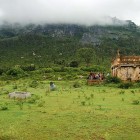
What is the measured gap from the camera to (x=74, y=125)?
1695 centimetres

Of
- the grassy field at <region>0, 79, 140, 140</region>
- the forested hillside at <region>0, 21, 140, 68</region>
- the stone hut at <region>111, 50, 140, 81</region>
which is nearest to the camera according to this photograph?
the grassy field at <region>0, 79, 140, 140</region>

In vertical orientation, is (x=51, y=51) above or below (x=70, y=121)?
below

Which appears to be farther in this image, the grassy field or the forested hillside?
the forested hillside

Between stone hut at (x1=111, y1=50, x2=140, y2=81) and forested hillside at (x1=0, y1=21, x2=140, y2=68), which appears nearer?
stone hut at (x1=111, y1=50, x2=140, y2=81)

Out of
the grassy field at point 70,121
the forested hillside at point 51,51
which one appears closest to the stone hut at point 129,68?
the grassy field at point 70,121

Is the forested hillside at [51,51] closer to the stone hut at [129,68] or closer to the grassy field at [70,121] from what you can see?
the stone hut at [129,68]

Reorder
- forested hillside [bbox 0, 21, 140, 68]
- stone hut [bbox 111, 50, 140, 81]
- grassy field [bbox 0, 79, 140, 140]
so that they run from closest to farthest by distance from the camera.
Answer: grassy field [bbox 0, 79, 140, 140]
stone hut [bbox 111, 50, 140, 81]
forested hillside [bbox 0, 21, 140, 68]

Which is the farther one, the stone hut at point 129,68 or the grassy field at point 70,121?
the stone hut at point 129,68

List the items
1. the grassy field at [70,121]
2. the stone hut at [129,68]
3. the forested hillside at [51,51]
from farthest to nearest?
the forested hillside at [51,51], the stone hut at [129,68], the grassy field at [70,121]

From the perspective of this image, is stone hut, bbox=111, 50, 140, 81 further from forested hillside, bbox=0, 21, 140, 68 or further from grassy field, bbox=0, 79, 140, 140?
forested hillside, bbox=0, 21, 140, 68

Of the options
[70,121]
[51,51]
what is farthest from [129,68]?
[51,51]

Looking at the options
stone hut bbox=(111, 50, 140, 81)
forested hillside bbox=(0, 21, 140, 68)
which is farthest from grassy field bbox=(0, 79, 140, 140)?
forested hillside bbox=(0, 21, 140, 68)

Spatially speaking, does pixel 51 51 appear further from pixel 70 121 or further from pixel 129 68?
pixel 70 121

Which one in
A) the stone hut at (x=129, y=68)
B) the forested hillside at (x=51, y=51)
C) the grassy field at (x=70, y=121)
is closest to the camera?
the grassy field at (x=70, y=121)
